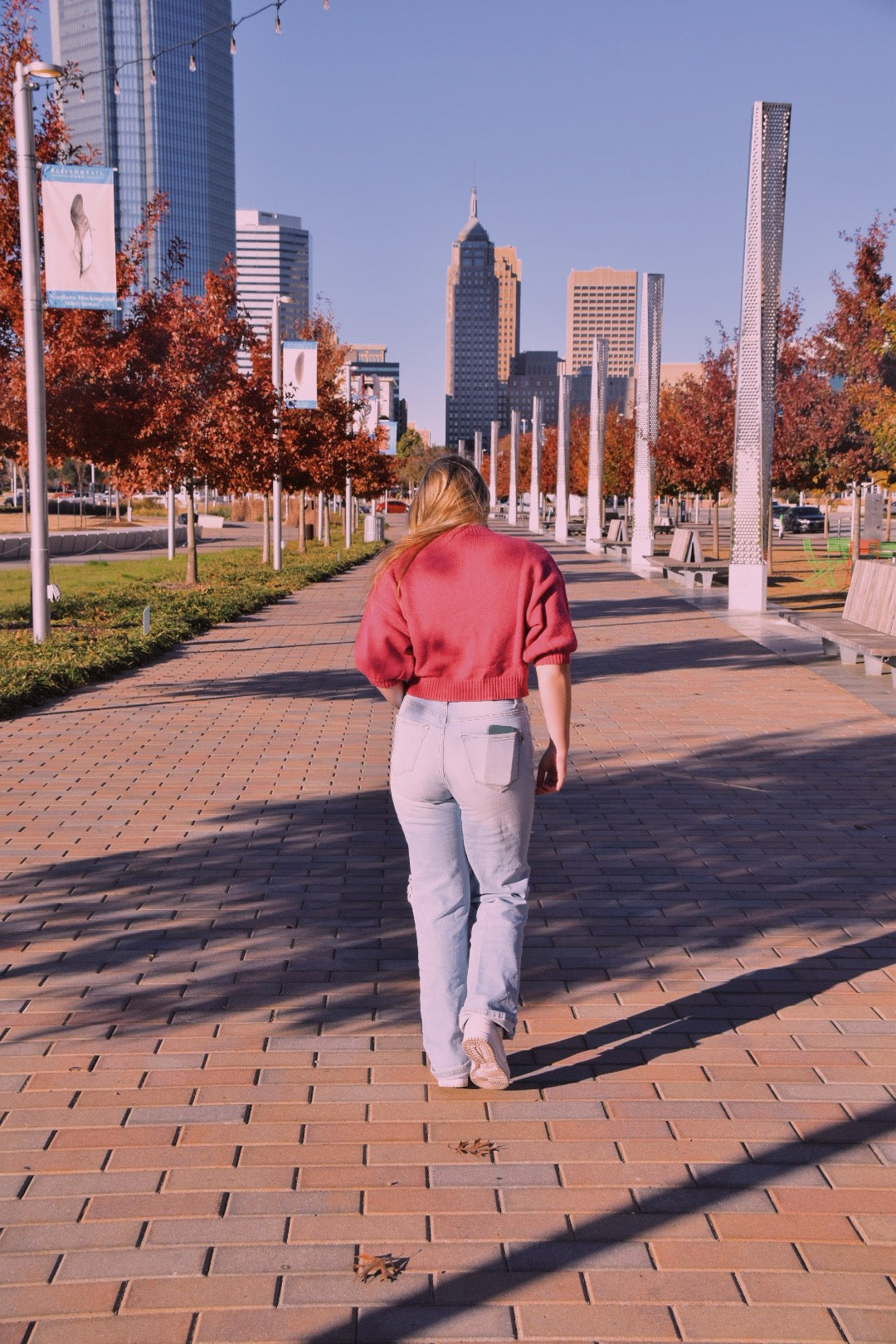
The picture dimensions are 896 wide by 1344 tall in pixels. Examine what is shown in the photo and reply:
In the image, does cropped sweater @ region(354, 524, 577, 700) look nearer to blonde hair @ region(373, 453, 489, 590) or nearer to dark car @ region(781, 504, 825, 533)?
blonde hair @ region(373, 453, 489, 590)

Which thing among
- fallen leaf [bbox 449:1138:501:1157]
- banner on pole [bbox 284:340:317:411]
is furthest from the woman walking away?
banner on pole [bbox 284:340:317:411]

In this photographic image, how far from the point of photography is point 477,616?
363 centimetres

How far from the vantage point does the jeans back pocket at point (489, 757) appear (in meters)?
3.59

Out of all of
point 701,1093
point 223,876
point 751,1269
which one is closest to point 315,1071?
point 701,1093

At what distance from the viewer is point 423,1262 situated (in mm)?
2984

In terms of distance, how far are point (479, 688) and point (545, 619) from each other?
0.25 metres

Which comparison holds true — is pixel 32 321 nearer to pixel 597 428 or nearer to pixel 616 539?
pixel 597 428

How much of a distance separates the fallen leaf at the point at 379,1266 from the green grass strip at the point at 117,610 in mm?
8444

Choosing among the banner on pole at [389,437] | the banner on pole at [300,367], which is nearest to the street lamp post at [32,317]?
the banner on pole at [300,367]

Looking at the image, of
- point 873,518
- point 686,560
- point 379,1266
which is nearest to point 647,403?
point 686,560

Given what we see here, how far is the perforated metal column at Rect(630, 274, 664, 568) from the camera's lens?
30.8 meters

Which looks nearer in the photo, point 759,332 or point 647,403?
point 759,332

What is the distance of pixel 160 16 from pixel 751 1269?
219 metres

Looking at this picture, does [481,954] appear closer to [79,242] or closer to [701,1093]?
[701,1093]
